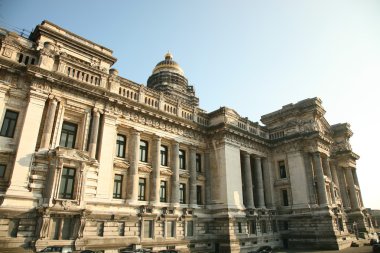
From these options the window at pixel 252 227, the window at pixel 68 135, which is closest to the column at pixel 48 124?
the window at pixel 68 135

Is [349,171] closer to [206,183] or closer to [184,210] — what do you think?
[206,183]

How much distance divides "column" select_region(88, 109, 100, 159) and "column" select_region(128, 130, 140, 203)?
13.4ft

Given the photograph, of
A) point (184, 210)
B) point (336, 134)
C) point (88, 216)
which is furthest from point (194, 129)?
Result: point (336, 134)

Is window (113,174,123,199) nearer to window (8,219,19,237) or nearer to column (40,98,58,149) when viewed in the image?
column (40,98,58,149)

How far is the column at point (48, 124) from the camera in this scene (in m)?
21.2

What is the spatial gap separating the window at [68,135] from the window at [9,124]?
A: 3684mm

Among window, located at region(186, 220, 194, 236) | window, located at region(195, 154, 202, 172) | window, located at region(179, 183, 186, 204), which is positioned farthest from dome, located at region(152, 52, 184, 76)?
window, located at region(186, 220, 194, 236)

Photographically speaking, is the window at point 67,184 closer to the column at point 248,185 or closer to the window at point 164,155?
the window at point 164,155

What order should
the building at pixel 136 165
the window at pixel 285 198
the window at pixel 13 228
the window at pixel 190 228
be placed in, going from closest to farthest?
the window at pixel 13 228 < the building at pixel 136 165 < the window at pixel 190 228 < the window at pixel 285 198

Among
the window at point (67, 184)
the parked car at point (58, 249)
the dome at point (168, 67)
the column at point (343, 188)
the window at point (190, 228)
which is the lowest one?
the parked car at point (58, 249)

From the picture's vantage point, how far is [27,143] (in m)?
20.2

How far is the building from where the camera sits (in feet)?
66.3

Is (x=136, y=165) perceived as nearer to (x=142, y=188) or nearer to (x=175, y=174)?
(x=142, y=188)

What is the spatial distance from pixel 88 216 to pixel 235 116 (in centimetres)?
2316
